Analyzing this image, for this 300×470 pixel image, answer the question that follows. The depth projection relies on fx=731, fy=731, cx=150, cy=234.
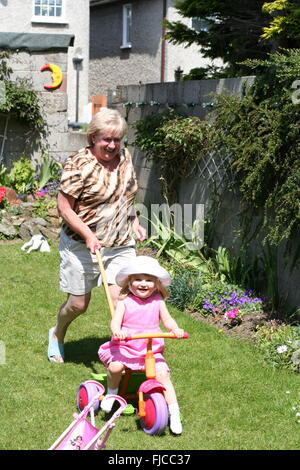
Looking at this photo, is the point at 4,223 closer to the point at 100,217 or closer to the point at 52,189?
the point at 52,189

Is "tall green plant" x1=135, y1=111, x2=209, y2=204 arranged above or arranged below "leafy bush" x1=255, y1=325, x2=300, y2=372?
above

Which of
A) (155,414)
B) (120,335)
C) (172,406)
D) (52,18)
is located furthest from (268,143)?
(52,18)

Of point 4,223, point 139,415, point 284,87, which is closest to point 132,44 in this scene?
point 4,223

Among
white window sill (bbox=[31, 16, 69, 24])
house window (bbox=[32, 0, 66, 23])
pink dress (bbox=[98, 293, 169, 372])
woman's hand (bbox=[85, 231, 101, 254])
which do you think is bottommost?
pink dress (bbox=[98, 293, 169, 372])

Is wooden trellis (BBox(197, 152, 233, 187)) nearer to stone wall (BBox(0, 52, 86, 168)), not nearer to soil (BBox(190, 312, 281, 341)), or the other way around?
soil (BBox(190, 312, 281, 341))

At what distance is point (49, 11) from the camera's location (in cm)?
2162

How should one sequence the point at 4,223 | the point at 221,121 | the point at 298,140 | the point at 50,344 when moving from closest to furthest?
the point at 50,344 → the point at 298,140 → the point at 221,121 → the point at 4,223

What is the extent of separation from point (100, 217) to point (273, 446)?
1925 millimetres

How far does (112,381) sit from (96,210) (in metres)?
1.21

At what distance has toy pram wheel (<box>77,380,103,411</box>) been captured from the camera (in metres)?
4.50

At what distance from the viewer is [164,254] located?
28.2 feet

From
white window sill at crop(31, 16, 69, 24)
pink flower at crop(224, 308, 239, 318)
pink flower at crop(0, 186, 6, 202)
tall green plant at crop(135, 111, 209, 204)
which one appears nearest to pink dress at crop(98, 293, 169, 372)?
pink flower at crop(224, 308, 239, 318)

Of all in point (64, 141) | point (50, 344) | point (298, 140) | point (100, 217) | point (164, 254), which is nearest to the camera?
point (100, 217)

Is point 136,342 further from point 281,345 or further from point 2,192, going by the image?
point 2,192
